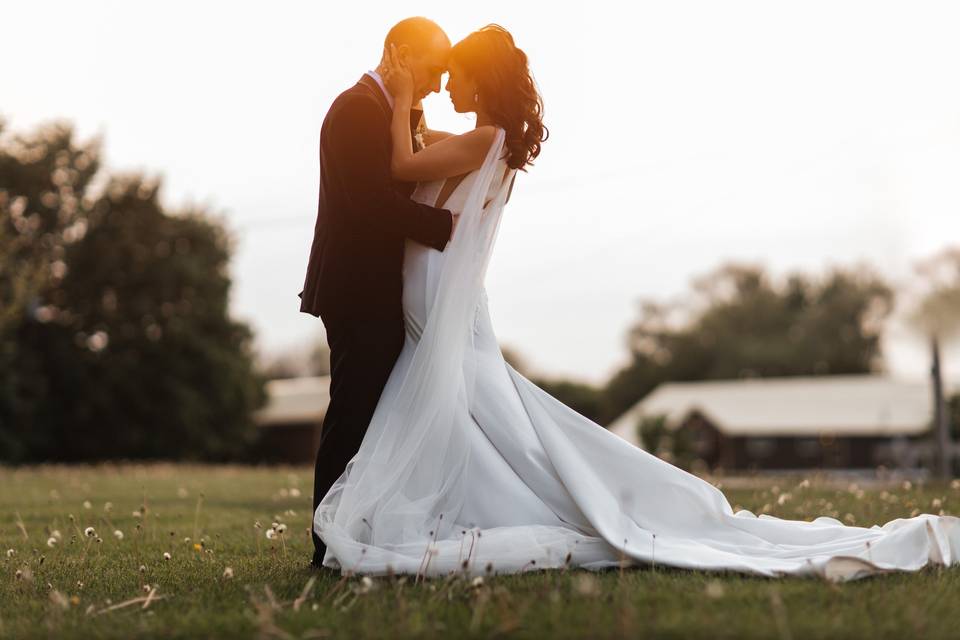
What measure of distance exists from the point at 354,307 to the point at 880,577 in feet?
8.80

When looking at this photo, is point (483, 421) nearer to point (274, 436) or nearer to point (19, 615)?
point (19, 615)

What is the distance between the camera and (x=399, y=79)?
548cm

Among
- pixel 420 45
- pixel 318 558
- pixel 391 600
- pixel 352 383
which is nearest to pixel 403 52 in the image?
pixel 420 45

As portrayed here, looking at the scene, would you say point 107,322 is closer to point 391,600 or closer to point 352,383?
point 352,383

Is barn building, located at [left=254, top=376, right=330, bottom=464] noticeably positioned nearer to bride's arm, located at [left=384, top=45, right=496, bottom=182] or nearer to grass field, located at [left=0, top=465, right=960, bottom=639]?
grass field, located at [left=0, top=465, right=960, bottom=639]

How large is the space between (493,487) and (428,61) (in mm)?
2133

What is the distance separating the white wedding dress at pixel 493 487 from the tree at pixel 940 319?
Answer: 44.9 ft

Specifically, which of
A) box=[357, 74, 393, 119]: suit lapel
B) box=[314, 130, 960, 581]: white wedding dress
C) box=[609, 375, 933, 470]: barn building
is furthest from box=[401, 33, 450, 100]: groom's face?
box=[609, 375, 933, 470]: barn building

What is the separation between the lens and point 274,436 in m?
66.4

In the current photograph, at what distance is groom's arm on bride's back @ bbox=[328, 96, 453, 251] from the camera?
17.4ft

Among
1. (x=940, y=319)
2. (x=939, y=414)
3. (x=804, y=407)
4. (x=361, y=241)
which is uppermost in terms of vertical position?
(x=940, y=319)

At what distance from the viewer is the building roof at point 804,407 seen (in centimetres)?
5791

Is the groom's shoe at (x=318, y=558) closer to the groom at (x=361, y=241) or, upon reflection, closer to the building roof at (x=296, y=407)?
the groom at (x=361, y=241)

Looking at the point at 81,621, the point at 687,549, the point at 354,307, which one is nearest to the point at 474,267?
the point at 354,307
